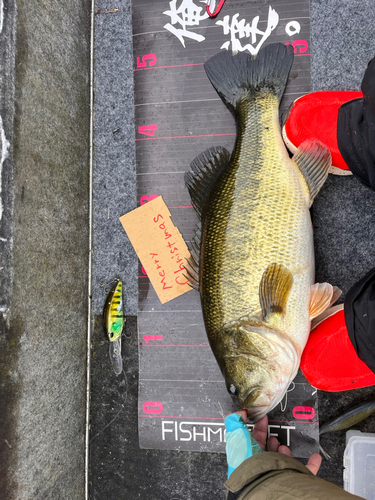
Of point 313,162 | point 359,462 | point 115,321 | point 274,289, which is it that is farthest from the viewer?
point 115,321

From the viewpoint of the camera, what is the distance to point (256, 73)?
1.09 meters

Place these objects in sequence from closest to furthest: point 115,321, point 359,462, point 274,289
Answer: point 274,289, point 359,462, point 115,321

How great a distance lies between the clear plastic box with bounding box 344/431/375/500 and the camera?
3.73 ft

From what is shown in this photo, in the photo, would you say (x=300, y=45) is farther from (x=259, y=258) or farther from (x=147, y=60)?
(x=259, y=258)

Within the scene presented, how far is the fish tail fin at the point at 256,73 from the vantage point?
108cm

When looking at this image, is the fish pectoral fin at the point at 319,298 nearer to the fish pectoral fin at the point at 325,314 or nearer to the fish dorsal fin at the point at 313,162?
the fish pectoral fin at the point at 325,314

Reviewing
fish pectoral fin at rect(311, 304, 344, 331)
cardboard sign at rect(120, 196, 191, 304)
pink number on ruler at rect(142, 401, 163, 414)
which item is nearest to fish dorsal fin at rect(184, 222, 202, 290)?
cardboard sign at rect(120, 196, 191, 304)

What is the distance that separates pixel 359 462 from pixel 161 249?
3.30ft

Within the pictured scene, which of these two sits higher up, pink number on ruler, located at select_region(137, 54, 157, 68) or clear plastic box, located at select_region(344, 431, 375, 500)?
pink number on ruler, located at select_region(137, 54, 157, 68)

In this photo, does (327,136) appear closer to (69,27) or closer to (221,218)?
(221,218)

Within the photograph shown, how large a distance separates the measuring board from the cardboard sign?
0.09 ft

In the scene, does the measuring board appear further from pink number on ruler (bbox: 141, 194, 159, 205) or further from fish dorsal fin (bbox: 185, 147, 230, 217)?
fish dorsal fin (bbox: 185, 147, 230, 217)

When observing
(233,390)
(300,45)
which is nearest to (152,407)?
(233,390)

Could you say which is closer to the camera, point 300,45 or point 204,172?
point 204,172
